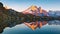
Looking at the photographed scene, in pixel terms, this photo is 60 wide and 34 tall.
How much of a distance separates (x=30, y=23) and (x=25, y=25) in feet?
2.07

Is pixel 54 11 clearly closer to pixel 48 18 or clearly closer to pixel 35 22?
pixel 48 18

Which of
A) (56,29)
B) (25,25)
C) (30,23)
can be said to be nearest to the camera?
(56,29)

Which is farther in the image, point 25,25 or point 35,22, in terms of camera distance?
point 35,22

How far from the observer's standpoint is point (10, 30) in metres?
7.50

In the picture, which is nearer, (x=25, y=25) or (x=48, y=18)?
(x=25, y=25)

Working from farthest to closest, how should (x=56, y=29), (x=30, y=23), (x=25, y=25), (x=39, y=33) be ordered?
1. (x=30, y=23)
2. (x=25, y=25)
3. (x=56, y=29)
4. (x=39, y=33)

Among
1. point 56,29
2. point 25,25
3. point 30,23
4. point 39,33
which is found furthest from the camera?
point 30,23

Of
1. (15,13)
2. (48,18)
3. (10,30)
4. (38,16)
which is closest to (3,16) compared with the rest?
(15,13)

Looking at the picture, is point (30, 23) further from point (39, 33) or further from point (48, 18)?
point (39, 33)

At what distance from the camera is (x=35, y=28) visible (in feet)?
26.5

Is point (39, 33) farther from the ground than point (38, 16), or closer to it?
closer to it

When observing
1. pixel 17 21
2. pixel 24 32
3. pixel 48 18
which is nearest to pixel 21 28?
pixel 24 32

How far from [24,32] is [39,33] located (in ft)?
2.09

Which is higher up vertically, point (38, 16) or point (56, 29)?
point (38, 16)
